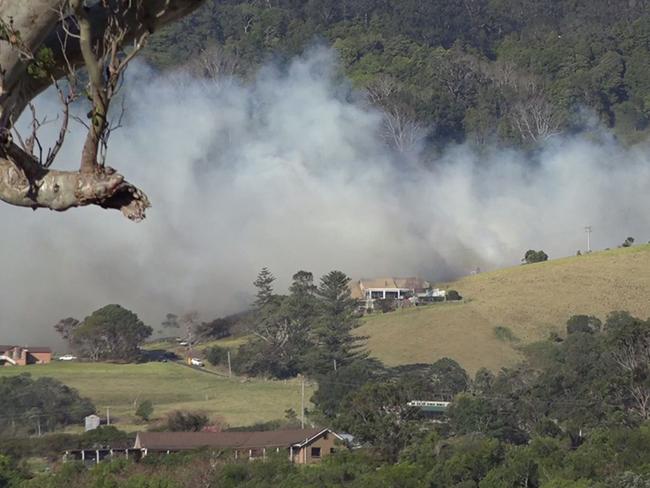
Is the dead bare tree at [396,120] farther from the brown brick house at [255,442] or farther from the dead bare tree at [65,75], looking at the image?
the dead bare tree at [65,75]

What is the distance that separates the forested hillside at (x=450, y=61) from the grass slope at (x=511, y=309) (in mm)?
57367

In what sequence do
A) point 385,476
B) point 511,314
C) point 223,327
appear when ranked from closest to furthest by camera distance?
1. point 385,476
2. point 511,314
3. point 223,327

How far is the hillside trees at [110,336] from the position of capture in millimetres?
94188

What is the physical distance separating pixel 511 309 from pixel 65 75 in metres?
94.0

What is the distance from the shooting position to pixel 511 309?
10012 cm

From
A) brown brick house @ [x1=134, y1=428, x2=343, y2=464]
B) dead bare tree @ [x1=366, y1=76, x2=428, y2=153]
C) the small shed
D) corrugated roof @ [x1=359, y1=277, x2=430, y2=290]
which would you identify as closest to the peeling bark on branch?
brown brick house @ [x1=134, y1=428, x2=343, y2=464]

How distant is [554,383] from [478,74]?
111 metres

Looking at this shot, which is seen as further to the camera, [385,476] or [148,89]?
[148,89]

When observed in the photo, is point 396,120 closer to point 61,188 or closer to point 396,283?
point 396,283

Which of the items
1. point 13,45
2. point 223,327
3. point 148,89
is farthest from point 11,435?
point 148,89

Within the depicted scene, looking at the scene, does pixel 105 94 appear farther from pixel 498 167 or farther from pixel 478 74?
pixel 478 74

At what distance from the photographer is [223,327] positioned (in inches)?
4400

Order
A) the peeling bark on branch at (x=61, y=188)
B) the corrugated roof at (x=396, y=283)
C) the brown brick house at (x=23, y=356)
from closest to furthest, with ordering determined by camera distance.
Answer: the peeling bark on branch at (x=61, y=188) < the brown brick house at (x=23, y=356) < the corrugated roof at (x=396, y=283)

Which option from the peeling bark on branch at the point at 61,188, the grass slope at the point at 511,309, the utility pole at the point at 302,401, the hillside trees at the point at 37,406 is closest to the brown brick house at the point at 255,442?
the utility pole at the point at 302,401
